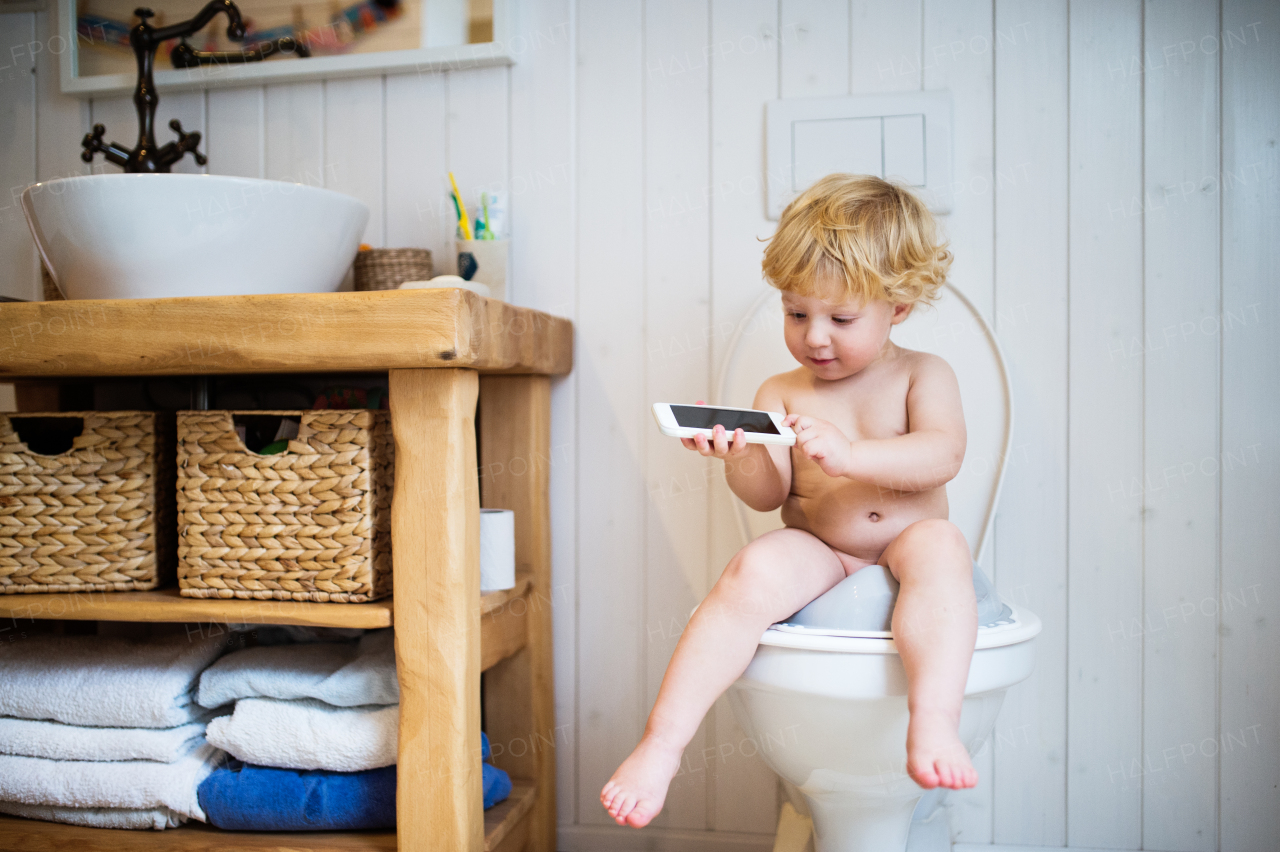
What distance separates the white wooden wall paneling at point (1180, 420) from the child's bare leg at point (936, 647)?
1.65ft

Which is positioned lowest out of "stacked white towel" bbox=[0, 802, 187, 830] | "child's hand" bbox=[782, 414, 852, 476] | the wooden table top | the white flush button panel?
"stacked white towel" bbox=[0, 802, 187, 830]

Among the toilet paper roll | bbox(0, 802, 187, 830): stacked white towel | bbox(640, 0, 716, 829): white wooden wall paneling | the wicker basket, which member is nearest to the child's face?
bbox(640, 0, 716, 829): white wooden wall paneling

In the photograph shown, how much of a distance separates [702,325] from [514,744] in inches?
26.1

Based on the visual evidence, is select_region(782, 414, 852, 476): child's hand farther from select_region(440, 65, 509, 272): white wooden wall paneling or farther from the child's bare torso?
select_region(440, 65, 509, 272): white wooden wall paneling

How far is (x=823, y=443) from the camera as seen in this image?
849mm

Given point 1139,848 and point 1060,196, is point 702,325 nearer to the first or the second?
point 1060,196

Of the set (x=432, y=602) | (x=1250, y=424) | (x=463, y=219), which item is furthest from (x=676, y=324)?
(x=1250, y=424)

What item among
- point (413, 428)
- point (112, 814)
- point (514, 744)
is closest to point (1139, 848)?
point (514, 744)

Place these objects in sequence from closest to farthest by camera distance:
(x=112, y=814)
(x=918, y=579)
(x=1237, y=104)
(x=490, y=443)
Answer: (x=918, y=579) < (x=112, y=814) < (x=1237, y=104) < (x=490, y=443)

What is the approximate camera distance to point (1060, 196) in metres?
1.16

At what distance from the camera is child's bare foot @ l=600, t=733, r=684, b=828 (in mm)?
754

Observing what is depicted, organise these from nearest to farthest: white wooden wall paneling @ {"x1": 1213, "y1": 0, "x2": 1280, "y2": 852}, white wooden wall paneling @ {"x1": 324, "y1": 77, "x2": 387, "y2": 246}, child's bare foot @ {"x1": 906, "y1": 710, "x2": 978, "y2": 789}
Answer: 1. child's bare foot @ {"x1": 906, "y1": 710, "x2": 978, "y2": 789}
2. white wooden wall paneling @ {"x1": 1213, "y1": 0, "x2": 1280, "y2": 852}
3. white wooden wall paneling @ {"x1": 324, "y1": 77, "x2": 387, "y2": 246}

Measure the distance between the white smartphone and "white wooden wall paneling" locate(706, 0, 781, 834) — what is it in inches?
15.0

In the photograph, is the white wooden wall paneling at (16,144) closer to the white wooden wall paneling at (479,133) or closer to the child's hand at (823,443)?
the white wooden wall paneling at (479,133)
